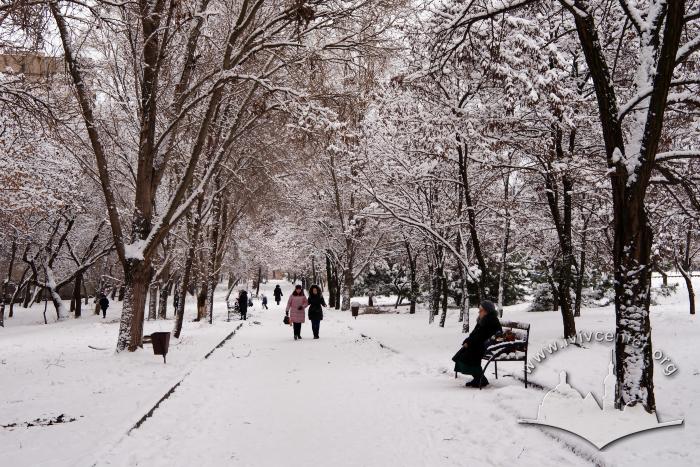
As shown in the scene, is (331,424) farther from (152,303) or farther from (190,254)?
(152,303)

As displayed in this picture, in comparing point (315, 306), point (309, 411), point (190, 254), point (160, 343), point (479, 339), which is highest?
point (190, 254)

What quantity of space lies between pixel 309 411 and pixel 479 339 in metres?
3.06

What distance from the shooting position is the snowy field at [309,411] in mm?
4875

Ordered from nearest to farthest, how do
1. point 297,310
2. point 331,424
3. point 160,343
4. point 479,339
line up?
point 331,424, point 479,339, point 160,343, point 297,310

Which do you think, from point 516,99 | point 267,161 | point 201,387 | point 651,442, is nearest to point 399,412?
point 651,442

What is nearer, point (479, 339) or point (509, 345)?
point (509, 345)

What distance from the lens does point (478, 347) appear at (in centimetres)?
816

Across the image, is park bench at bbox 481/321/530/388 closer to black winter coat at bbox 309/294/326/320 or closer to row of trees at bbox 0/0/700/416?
row of trees at bbox 0/0/700/416

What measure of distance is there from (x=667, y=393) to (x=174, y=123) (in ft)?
33.7

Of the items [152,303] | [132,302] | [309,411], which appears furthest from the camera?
[152,303]

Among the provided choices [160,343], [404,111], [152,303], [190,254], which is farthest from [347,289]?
[160,343]

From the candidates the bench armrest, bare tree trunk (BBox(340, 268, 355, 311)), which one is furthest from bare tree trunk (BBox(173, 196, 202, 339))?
bare tree trunk (BBox(340, 268, 355, 311))

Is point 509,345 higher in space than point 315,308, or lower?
lower

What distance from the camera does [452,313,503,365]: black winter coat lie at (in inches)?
321
